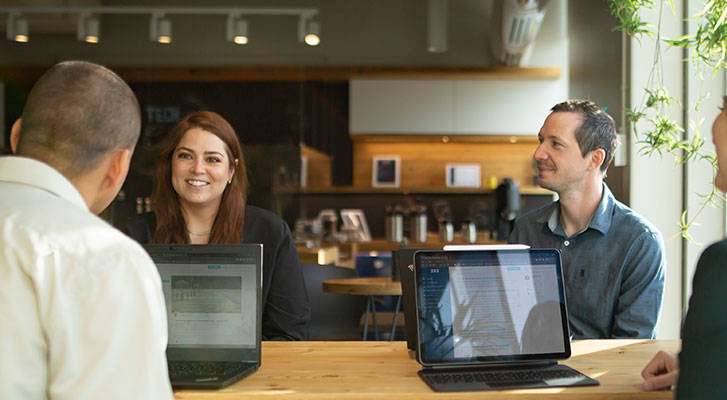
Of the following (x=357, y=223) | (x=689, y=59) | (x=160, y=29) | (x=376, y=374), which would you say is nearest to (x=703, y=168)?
(x=689, y=59)

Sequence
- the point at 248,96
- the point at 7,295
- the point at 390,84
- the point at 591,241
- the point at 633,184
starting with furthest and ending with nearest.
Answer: the point at 390,84 < the point at 248,96 < the point at 633,184 < the point at 591,241 < the point at 7,295

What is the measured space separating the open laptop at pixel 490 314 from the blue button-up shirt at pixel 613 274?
66 cm

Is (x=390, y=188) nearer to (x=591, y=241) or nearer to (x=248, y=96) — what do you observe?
(x=248, y=96)

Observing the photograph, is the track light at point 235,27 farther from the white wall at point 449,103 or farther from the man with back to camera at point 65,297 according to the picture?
the man with back to camera at point 65,297

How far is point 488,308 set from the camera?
1587 mm

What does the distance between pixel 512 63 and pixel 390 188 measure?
5.95 feet

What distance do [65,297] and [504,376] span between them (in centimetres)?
95

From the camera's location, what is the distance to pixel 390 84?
288 inches

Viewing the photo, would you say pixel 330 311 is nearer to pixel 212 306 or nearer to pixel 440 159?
pixel 212 306

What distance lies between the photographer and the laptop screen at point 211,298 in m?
1.60

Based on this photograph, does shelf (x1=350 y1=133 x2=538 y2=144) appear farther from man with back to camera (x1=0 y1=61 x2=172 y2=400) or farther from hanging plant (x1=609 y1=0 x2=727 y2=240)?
man with back to camera (x1=0 y1=61 x2=172 y2=400)

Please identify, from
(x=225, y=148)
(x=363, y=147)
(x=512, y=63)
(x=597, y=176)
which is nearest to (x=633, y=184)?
(x=597, y=176)

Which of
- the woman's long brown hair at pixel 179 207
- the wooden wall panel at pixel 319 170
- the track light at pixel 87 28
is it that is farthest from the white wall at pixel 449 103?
the woman's long brown hair at pixel 179 207

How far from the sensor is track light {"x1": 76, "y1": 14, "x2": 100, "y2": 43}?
5848mm
